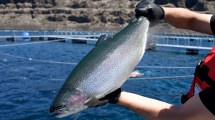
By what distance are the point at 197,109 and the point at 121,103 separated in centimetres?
62

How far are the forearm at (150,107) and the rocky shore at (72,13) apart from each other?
112 metres

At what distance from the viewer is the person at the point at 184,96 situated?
2303 millimetres

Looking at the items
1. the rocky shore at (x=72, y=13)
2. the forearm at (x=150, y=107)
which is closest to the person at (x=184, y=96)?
the forearm at (x=150, y=107)

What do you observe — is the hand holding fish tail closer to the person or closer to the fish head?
the person

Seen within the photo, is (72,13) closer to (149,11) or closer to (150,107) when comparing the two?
(149,11)

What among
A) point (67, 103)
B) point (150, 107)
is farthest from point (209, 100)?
point (67, 103)

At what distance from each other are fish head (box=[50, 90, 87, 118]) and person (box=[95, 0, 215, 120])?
0.30 meters

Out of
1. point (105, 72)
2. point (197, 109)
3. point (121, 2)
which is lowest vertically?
point (121, 2)

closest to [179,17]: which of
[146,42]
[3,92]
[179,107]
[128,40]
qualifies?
[146,42]

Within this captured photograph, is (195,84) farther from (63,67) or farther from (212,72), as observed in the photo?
(63,67)

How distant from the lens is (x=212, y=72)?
2.69m

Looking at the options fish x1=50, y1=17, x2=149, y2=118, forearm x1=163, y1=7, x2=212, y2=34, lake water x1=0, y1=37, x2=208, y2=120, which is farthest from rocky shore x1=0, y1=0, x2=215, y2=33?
fish x1=50, y1=17, x2=149, y2=118

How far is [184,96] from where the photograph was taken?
3.29 m

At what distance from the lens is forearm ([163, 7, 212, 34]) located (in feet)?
10.7
